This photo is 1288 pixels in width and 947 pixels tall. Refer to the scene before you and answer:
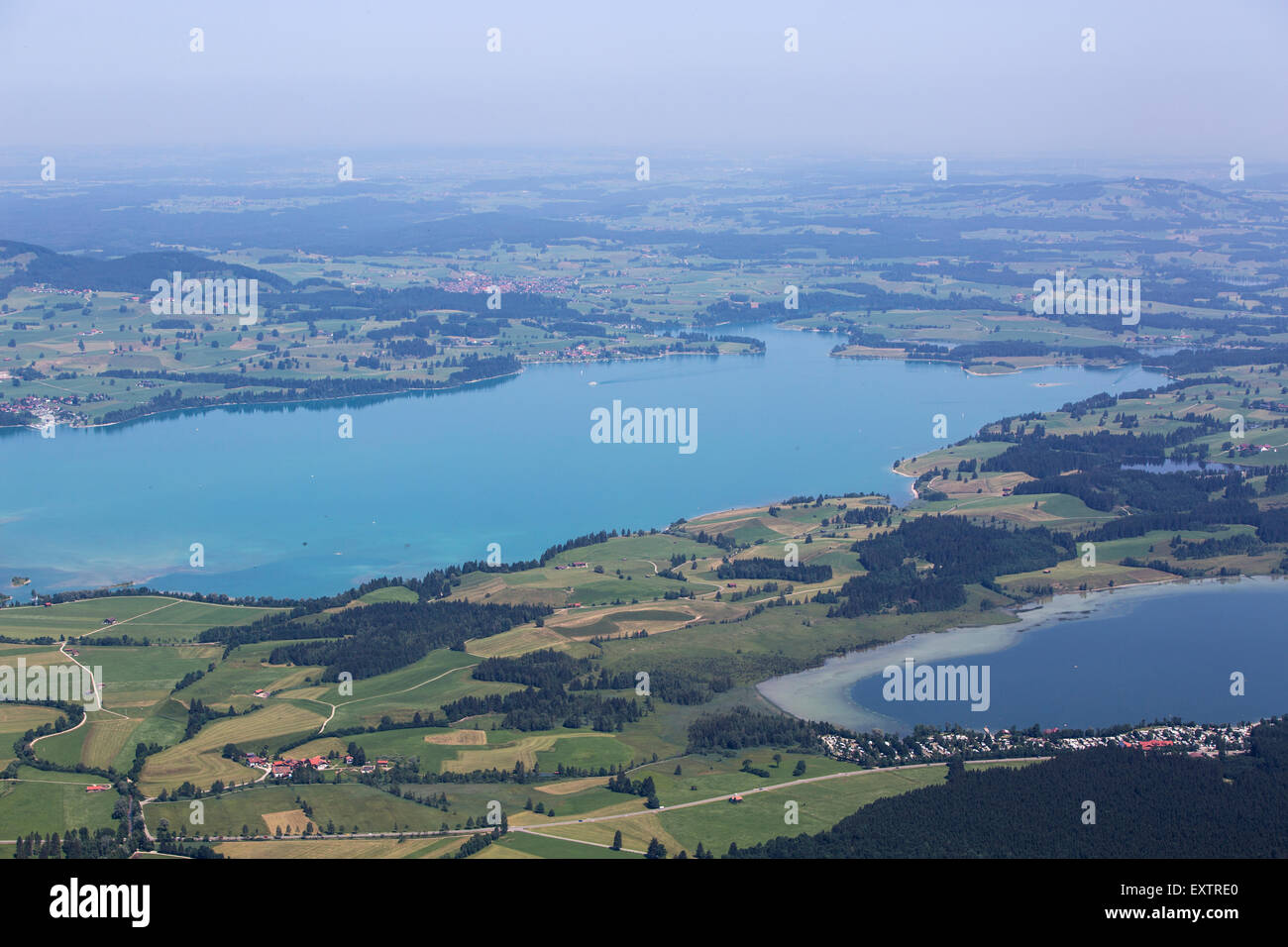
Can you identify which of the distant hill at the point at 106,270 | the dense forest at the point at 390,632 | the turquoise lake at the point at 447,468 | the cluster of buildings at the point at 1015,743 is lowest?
the cluster of buildings at the point at 1015,743

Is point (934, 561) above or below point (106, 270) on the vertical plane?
below

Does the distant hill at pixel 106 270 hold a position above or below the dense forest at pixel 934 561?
above

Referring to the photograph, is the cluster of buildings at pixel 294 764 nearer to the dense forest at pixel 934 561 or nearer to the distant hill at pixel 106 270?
the dense forest at pixel 934 561

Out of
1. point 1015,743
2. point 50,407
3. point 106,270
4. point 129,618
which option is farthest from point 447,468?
point 106,270

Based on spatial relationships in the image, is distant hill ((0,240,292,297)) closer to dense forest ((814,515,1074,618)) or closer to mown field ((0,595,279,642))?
mown field ((0,595,279,642))

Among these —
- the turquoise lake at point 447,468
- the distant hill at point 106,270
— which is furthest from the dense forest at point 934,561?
the distant hill at point 106,270

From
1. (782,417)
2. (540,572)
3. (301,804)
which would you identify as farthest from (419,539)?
(782,417)

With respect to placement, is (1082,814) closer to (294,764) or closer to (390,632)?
(294,764)
